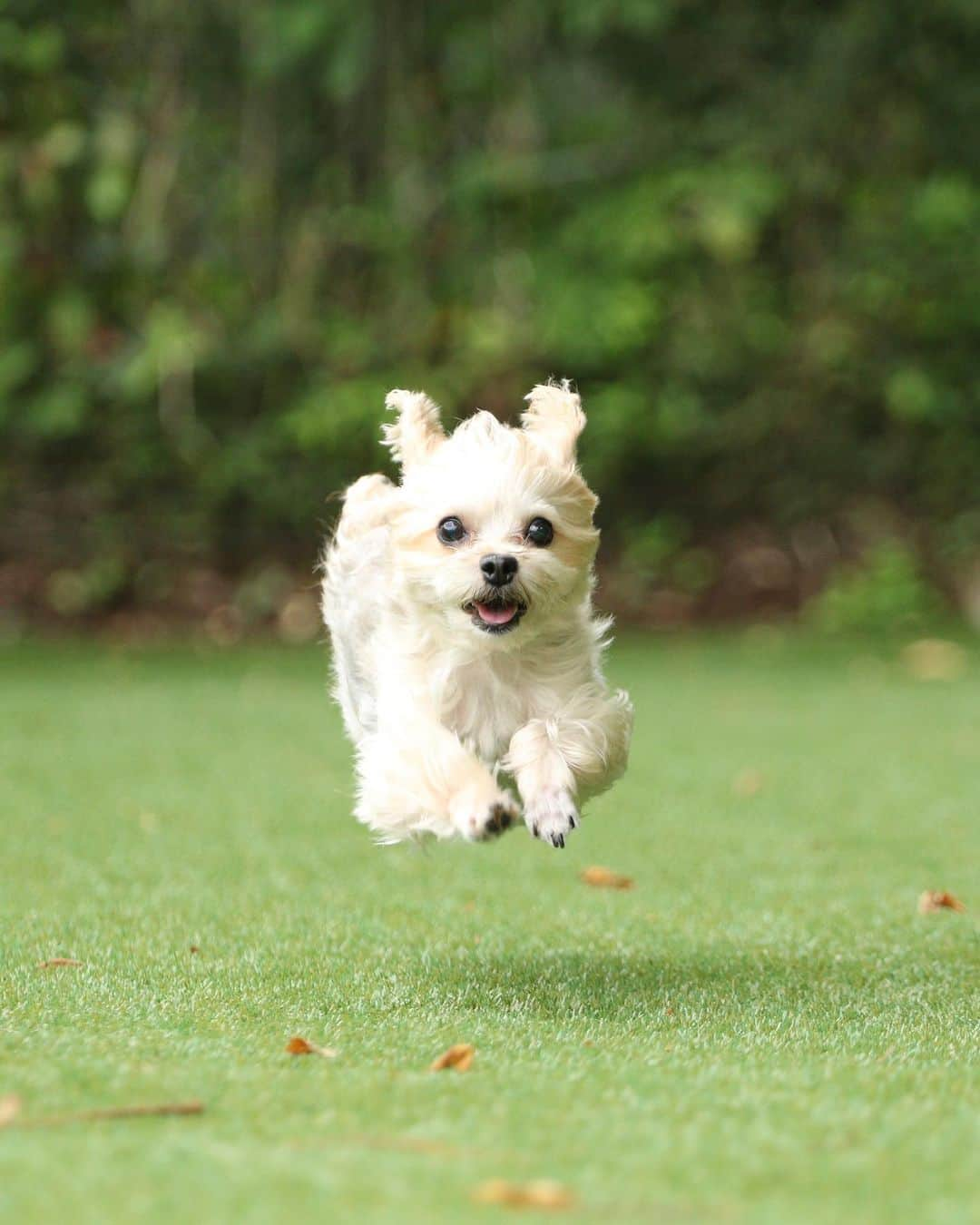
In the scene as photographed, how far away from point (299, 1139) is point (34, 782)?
4606mm

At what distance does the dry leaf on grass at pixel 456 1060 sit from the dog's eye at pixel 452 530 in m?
1.15

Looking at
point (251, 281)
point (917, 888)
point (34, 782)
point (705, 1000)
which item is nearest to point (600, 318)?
point (251, 281)

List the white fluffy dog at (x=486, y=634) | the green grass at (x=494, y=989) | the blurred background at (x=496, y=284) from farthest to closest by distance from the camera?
the blurred background at (x=496, y=284), the white fluffy dog at (x=486, y=634), the green grass at (x=494, y=989)

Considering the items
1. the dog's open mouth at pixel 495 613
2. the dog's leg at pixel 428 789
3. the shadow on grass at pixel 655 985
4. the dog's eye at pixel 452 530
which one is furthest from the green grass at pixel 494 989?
the dog's eye at pixel 452 530

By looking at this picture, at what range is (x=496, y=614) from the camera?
3947mm

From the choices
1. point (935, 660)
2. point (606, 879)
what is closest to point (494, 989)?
point (606, 879)

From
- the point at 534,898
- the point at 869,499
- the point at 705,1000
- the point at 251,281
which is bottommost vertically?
the point at 705,1000

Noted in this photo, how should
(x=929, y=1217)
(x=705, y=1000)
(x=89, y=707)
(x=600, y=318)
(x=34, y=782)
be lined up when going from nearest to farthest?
(x=929, y=1217)
(x=705, y=1000)
(x=34, y=782)
(x=89, y=707)
(x=600, y=318)

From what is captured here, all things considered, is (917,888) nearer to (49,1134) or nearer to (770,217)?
(49,1134)

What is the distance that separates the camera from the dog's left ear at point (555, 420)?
164 inches

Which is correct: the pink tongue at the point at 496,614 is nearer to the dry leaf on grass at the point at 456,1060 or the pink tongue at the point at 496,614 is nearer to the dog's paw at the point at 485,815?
the dog's paw at the point at 485,815

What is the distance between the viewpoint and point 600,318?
13.1 m

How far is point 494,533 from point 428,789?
1.80 ft

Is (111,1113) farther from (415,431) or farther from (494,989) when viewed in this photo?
(415,431)
